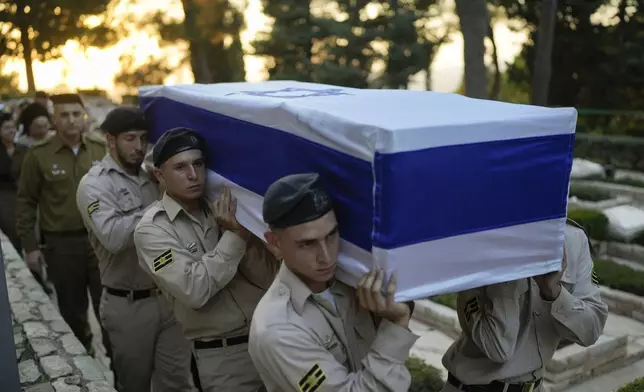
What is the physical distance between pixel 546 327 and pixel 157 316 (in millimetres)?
2110

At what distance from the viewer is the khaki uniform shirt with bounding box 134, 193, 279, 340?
238 centimetres

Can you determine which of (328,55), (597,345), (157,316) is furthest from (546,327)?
(328,55)

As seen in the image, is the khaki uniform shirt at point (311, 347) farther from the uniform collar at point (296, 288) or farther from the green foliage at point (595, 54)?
the green foliage at point (595, 54)

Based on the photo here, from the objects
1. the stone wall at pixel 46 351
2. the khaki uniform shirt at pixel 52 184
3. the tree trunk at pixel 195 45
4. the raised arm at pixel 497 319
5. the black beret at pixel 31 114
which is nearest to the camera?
the raised arm at pixel 497 319

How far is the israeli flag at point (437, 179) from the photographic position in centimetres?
159

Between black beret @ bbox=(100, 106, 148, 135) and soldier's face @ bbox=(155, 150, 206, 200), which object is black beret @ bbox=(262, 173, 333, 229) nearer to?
soldier's face @ bbox=(155, 150, 206, 200)

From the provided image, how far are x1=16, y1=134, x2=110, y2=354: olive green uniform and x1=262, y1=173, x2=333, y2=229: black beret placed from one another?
9.74ft

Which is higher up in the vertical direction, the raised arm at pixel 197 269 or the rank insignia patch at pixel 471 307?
the raised arm at pixel 197 269

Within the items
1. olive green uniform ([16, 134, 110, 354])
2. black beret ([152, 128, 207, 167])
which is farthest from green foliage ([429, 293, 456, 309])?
black beret ([152, 128, 207, 167])

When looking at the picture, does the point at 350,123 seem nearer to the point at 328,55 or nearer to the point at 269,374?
the point at 269,374

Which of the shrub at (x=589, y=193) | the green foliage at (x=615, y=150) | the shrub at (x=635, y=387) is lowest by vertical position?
the green foliage at (x=615, y=150)

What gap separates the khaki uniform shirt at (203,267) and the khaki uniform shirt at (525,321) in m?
0.91

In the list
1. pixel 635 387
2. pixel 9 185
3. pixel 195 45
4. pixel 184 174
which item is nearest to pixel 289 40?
pixel 195 45

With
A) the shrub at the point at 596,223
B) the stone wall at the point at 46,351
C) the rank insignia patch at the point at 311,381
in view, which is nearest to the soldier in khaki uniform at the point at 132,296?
the stone wall at the point at 46,351
